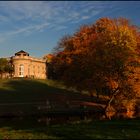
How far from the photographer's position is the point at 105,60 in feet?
130

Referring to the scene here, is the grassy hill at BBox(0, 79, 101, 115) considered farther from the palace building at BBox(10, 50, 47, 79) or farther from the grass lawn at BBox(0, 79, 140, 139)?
the palace building at BBox(10, 50, 47, 79)

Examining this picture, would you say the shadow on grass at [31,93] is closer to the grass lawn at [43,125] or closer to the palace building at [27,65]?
the grass lawn at [43,125]

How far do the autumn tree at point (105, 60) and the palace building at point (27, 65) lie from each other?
69.1m

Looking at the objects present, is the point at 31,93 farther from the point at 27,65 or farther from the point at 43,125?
the point at 27,65

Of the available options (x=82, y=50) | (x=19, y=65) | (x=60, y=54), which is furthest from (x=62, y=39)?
(x=19, y=65)

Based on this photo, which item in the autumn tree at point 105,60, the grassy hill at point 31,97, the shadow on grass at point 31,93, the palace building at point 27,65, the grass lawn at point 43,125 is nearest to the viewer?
the grass lawn at point 43,125

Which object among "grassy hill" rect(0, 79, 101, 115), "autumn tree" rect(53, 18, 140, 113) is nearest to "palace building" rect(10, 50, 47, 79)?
"grassy hill" rect(0, 79, 101, 115)

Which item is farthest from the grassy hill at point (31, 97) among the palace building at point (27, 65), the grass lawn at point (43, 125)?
the palace building at point (27, 65)

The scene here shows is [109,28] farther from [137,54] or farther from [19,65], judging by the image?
[19,65]

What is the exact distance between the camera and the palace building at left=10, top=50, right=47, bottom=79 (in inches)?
4766

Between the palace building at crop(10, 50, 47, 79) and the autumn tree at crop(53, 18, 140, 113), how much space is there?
69.1 meters

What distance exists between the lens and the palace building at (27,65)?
12106 cm

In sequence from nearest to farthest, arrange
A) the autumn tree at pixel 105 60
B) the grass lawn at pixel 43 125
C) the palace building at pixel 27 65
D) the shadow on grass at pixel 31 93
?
1. the grass lawn at pixel 43 125
2. the autumn tree at pixel 105 60
3. the shadow on grass at pixel 31 93
4. the palace building at pixel 27 65

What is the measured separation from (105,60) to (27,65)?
287 ft
